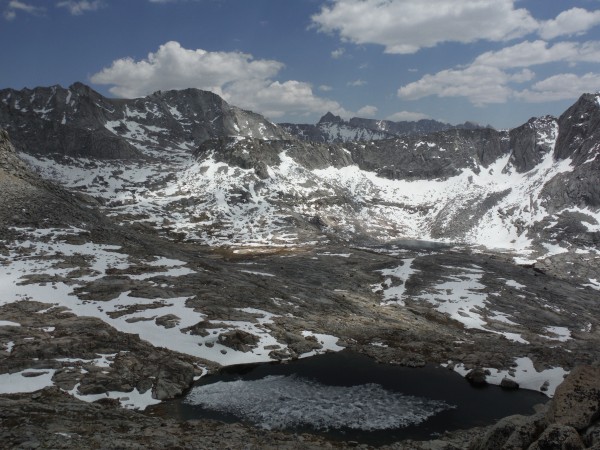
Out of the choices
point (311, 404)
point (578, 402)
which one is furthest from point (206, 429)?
point (578, 402)

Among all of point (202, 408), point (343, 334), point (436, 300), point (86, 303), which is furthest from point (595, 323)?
point (86, 303)

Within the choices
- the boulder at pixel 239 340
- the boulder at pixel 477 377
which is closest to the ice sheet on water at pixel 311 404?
the boulder at pixel 239 340

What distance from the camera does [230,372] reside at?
4434 centimetres

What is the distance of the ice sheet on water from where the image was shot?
3406 centimetres

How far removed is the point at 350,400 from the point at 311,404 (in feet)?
12.6

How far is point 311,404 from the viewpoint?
3731 cm

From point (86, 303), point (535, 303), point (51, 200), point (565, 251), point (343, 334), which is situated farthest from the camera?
point (565, 251)

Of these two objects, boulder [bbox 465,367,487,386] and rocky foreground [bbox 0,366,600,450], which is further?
boulder [bbox 465,367,487,386]

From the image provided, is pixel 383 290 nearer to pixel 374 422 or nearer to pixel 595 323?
pixel 595 323

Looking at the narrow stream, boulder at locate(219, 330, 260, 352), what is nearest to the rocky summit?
boulder at locate(219, 330, 260, 352)

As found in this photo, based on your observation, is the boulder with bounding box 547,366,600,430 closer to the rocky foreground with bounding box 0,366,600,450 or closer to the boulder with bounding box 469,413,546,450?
the rocky foreground with bounding box 0,366,600,450

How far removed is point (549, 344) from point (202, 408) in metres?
56.1

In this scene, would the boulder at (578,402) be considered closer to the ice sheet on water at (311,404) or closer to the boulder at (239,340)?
the ice sheet on water at (311,404)

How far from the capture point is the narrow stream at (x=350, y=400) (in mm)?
33688
